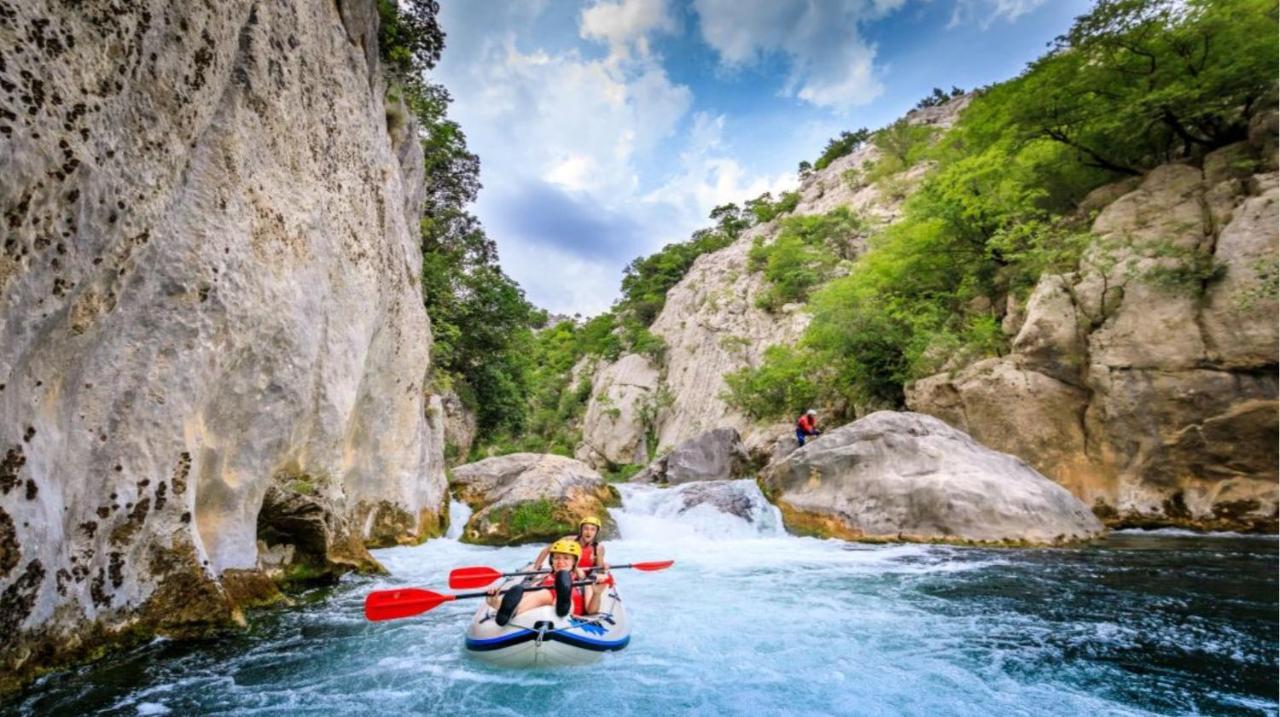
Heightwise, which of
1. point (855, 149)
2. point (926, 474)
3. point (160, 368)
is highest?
point (855, 149)

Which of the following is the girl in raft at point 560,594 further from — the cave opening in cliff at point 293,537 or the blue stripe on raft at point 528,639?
the cave opening in cliff at point 293,537

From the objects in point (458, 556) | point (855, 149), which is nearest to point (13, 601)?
point (458, 556)

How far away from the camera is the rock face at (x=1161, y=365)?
10508 mm

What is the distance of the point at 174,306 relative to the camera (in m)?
5.48

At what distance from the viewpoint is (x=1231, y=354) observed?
1065 cm

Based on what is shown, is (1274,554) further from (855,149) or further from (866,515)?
(855,149)

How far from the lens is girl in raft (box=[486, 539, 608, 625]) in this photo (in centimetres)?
490

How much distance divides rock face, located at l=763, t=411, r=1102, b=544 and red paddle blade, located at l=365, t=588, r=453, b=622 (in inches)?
341

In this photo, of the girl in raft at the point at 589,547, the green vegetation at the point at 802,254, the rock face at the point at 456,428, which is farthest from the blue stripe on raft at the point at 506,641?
the green vegetation at the point at 802,254

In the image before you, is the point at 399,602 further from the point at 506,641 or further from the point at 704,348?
the point at 704,348

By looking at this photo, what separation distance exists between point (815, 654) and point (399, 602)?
3.82 m

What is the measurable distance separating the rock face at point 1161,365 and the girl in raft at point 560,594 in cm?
1184

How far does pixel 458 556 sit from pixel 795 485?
7.31 m

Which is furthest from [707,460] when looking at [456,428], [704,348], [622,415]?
[622,415]
